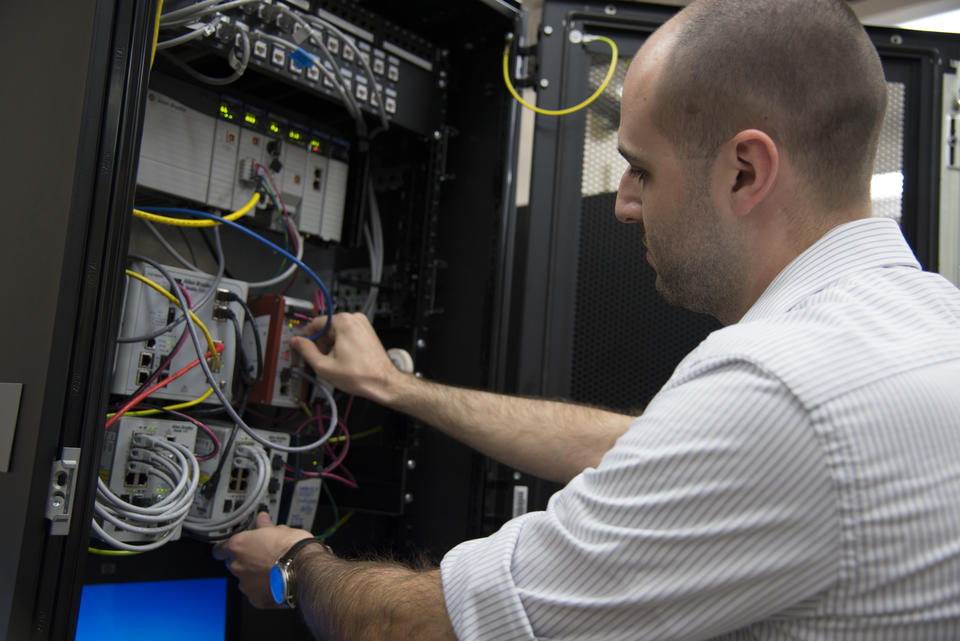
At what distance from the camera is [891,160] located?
1.56 m

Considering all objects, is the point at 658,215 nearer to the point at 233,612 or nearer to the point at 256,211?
the point at 256,211

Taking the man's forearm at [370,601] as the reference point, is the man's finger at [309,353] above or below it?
above

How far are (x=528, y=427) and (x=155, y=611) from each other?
2.41 ft

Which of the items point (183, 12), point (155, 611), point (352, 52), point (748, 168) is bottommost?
point (155, 611)

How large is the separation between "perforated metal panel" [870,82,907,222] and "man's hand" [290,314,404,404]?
1.00 m

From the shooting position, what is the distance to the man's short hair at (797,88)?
93 cm

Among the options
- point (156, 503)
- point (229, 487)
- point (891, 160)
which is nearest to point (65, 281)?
point (156, 503)

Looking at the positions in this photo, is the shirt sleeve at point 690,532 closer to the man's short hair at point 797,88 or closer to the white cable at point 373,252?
the man's short hair at point 797,88

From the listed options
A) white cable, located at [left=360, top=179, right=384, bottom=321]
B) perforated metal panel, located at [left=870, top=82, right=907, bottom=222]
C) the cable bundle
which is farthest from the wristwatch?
perforated metal panel, located at [left=870, top=82, right=907, bottom=222]

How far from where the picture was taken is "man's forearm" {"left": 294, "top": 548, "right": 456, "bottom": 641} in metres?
0.85

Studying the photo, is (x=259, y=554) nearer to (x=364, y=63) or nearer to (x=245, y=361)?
(x=245, y=361)

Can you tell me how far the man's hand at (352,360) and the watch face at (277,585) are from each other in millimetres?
400

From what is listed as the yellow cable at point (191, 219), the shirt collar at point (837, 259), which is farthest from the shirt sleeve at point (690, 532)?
the yellow cable at point (191, 219)

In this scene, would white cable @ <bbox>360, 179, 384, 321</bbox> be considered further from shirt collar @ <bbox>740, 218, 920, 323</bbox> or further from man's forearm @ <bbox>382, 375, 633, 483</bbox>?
shirt collar @ <bbox>740, 218, 920, 323</bbox>
